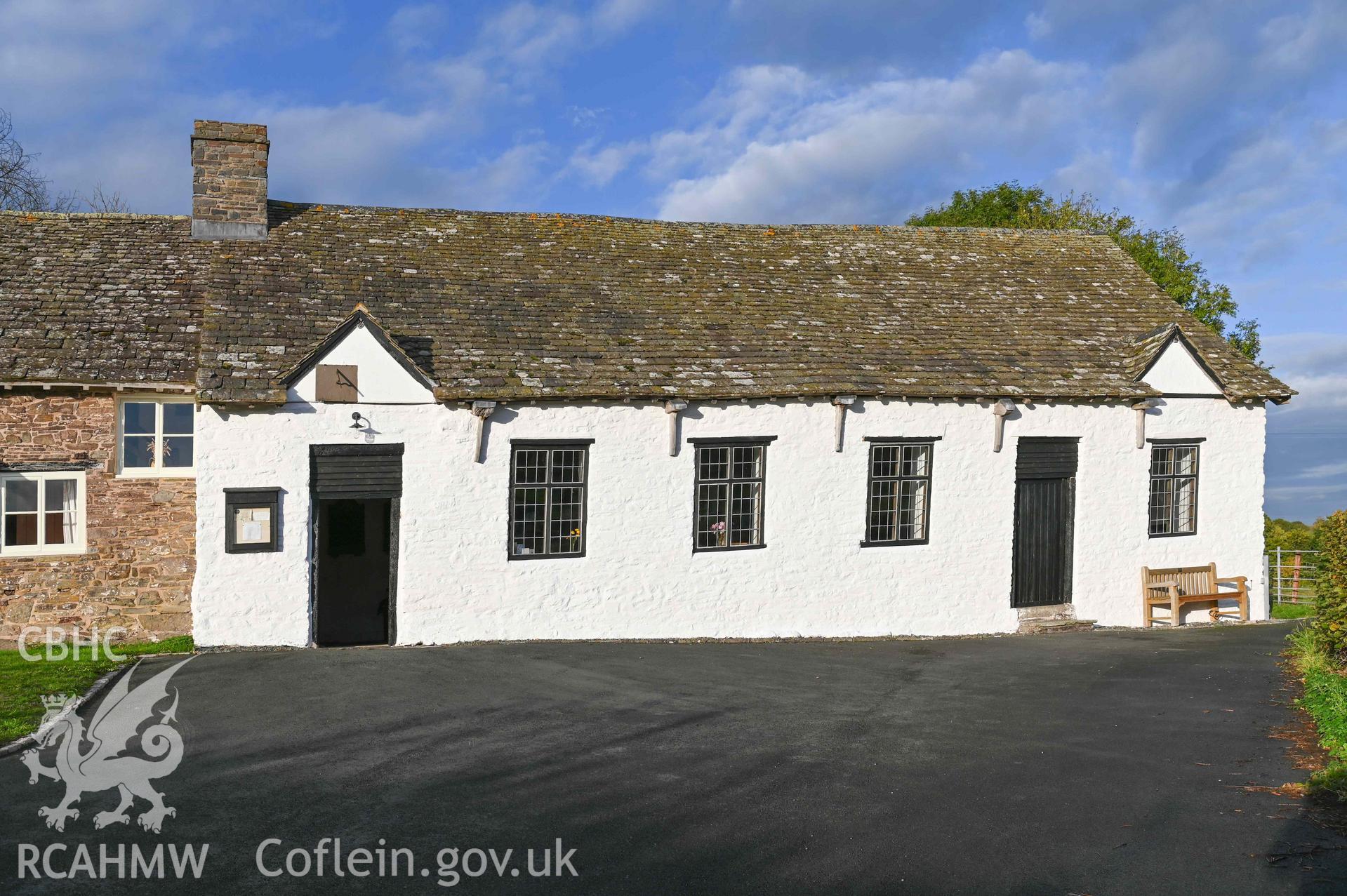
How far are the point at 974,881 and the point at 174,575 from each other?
12116 mm

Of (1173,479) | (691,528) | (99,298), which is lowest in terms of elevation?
(691,528)

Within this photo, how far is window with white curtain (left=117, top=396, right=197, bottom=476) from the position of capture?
14.4 meters

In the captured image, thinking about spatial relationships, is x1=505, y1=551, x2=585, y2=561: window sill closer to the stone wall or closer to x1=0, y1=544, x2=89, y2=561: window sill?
the stone wall

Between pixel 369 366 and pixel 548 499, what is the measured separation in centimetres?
319

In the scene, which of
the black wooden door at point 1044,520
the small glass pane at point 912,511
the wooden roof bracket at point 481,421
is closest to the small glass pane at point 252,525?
the wooden roof bracket at point 481,421

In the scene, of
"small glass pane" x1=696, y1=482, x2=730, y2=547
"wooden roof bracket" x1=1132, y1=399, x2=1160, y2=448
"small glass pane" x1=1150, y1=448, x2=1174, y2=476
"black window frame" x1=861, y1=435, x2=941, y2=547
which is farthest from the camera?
"small glass pane" x1=1150, y1=448, x2=1174, y2=476

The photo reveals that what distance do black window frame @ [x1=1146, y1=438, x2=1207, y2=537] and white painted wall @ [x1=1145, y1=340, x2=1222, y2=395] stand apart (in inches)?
34.9

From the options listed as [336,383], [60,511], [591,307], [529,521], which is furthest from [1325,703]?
[60,511]

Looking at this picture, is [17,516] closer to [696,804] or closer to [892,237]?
[696,804]

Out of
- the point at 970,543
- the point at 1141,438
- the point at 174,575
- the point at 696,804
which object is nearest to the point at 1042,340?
the point at 1141,438

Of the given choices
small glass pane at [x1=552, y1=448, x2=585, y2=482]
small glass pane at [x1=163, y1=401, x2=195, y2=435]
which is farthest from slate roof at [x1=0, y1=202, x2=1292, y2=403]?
small glass pane at [x1=552, y1=448, x2=585, y2=482]

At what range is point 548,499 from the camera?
14961 millimetres

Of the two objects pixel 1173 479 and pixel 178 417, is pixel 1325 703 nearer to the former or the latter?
pixel 1173 479

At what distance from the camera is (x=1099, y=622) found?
1761 centimetres
